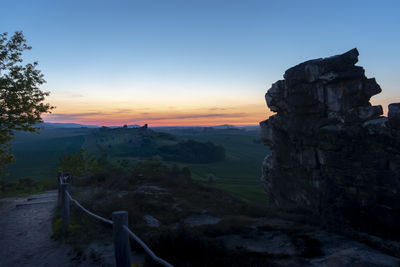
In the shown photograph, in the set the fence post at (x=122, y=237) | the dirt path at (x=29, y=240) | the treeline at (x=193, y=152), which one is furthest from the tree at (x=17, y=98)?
the treeline at (x=193, y=152)

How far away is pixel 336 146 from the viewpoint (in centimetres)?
1741

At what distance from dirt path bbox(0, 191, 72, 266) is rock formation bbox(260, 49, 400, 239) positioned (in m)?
9.57

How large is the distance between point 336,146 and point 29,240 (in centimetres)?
1786

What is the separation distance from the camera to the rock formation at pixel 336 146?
14.7 metres

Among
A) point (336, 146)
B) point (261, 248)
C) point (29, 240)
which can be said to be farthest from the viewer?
point (336, 146)

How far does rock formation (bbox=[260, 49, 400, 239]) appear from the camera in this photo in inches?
579

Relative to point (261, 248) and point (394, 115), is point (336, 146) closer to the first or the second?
point (394, 115)

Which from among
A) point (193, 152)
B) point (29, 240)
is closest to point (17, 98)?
point (29, 240)

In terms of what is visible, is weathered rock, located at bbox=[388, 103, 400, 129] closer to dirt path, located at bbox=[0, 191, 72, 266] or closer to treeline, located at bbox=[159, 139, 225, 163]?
dirt path, located at bbox=[0, 191, 72, 266]

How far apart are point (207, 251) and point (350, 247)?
4484 millimetres

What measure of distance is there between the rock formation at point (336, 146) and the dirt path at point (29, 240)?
957cm

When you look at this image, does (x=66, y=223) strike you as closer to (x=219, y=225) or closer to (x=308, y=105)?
(x=219, y=225)

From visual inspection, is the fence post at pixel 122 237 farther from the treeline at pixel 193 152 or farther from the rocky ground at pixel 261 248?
the treeline at pixel 193 152

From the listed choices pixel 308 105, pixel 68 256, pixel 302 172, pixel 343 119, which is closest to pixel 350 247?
pixel 68 256
